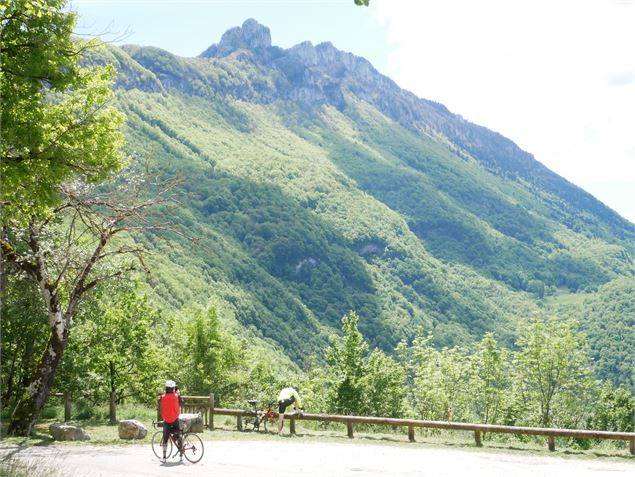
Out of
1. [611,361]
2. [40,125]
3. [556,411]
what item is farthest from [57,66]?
[611,361]

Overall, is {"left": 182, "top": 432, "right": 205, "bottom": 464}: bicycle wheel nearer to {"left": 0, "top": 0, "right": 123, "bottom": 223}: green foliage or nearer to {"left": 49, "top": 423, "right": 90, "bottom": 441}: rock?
{"left": 49, "top": 423, "right": 90, "bottom": 441}: rock

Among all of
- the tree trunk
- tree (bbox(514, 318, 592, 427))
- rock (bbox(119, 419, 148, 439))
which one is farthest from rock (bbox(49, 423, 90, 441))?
tree (bbox(514, 318, 592, 427))

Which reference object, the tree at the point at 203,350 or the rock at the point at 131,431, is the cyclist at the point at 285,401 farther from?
the tree at the point at 203,350

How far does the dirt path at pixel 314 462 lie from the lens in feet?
48.3

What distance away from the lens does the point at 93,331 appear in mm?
30734

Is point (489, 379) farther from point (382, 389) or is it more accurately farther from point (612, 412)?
point (612, 412)

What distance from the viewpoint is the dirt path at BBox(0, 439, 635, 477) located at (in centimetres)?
1473

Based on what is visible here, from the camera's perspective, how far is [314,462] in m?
16.3

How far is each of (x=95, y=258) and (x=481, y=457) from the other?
13743 mm

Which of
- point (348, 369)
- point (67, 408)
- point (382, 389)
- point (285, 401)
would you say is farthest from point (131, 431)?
point (382, 389)

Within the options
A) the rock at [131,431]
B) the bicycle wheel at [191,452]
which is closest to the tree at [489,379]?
the rock at [131,431]

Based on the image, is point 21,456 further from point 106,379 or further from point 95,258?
point 106,379

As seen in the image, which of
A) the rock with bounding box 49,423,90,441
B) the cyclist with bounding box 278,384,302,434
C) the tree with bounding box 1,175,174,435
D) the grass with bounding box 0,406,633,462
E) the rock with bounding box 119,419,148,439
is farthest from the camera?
the cyclist with bounding box 278,384,302,434

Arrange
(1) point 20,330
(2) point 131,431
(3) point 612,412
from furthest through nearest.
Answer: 1. (3) point 612,412
2. (1) point 20,330
3. (2) point 131,431
